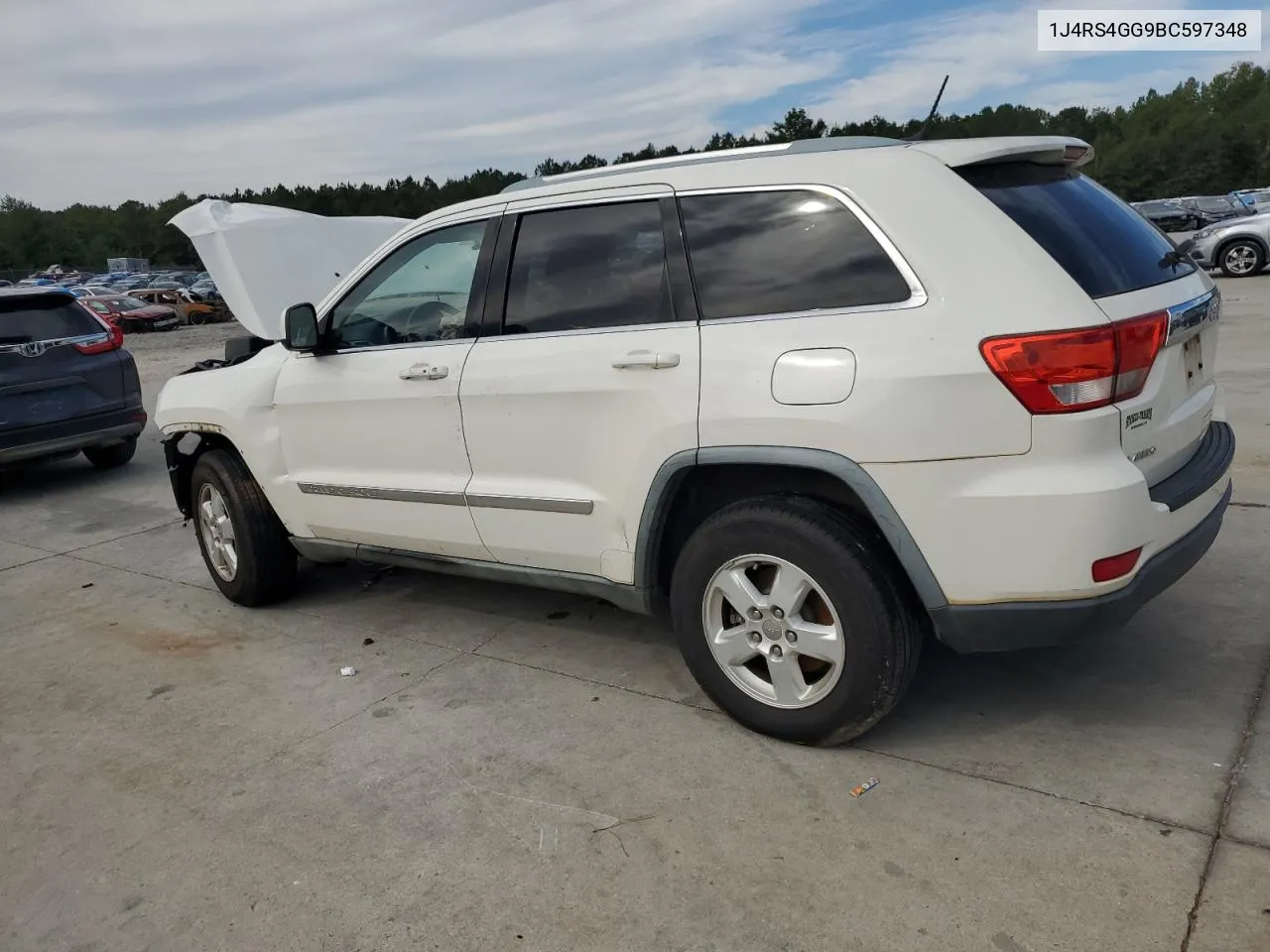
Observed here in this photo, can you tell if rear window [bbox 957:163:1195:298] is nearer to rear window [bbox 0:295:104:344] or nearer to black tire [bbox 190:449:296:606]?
black tire [bbox 190:449:296:606]

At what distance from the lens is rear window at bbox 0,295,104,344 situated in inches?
319

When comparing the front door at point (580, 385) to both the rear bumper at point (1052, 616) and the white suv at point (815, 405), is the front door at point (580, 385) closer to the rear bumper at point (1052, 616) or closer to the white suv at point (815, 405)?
the white suv at point (815, 405)

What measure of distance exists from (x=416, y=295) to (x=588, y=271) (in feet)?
3.12

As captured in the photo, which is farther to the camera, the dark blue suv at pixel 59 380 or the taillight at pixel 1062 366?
the dark blue suv at pixel 59 380

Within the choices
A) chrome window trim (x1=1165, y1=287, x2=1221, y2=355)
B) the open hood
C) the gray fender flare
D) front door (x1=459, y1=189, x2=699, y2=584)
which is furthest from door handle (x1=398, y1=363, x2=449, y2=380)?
the open hood

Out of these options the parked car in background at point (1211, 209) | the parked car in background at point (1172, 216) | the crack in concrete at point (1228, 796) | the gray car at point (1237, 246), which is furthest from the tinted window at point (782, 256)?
the parked car in background at point (1172, 216)

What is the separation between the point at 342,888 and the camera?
2.79 meters

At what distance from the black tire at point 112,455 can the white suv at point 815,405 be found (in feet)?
21.1

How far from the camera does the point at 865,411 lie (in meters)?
2.87

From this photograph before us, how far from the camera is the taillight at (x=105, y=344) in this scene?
Answer: 850 centimetres

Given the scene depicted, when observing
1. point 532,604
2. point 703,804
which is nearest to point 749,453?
point 703,804

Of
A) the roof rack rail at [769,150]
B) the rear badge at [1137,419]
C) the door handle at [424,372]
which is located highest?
the roof rack rail at [769,150]

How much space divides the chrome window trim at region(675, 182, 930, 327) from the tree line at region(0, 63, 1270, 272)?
71.4m

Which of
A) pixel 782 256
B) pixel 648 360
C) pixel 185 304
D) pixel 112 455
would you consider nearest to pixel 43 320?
pixel 112 455
